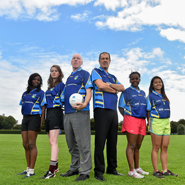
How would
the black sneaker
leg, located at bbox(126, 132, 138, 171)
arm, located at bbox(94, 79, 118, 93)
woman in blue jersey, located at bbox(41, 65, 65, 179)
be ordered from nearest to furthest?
the black sneaker → arm, located at bbox(94, 79, 118, 93) → woman in blue jersey, located at bbox(41, 65, 65, 179) → leg, located at bbox(126, 132, 138, 171)

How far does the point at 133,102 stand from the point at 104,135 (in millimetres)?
1098

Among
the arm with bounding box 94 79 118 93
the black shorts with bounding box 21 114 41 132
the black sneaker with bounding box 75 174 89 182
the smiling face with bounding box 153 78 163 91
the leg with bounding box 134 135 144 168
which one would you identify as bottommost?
the black sneaker with bounding box 75 174 89 182

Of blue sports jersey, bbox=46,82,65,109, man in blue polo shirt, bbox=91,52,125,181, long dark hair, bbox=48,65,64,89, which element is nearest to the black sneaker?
man in blue polo shirt, bbox=91,52,125,181

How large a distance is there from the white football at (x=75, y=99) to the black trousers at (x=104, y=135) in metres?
0.50

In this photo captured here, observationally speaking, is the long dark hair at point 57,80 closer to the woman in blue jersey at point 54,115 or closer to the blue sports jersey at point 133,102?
the woman in blue jersey at point 54,115

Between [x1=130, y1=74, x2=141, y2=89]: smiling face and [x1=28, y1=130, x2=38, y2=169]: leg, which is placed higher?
[x1=130, y1=74, x2=141, y2=89]: smiling face

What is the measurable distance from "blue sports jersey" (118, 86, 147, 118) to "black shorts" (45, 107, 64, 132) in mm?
1496

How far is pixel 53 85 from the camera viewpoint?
4.93 m

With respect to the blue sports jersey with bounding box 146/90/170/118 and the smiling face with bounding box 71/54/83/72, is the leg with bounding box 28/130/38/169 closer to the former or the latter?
the smiling face with bounding box 71/54/83/72

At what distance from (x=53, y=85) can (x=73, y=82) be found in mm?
656

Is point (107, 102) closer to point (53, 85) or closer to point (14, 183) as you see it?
point (53, 85)

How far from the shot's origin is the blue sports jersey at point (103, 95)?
443 cm

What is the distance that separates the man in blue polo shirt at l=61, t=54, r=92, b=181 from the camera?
4253 millimetres

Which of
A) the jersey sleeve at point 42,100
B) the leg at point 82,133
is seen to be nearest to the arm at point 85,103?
the leg at point 82,133
